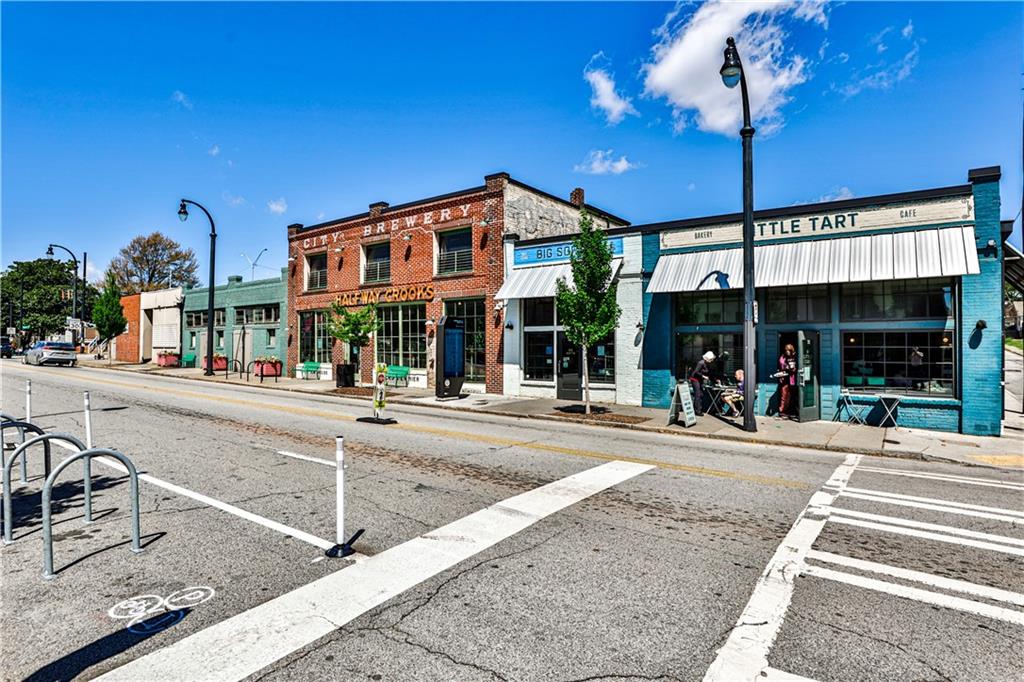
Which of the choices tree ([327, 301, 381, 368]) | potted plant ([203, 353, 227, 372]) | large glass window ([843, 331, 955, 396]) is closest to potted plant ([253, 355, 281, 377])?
potted plant ([203, 353, 227, 372])

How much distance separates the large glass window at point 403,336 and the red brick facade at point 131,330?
1103 inches

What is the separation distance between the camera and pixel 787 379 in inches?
567

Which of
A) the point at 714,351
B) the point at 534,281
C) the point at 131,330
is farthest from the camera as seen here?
the point at 131,330

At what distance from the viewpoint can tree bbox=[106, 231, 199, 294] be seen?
69.6 m

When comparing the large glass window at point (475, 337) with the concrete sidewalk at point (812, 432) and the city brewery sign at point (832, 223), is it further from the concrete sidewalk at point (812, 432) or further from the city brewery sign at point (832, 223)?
the city brewery sign at point (832, 223)

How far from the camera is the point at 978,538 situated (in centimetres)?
559

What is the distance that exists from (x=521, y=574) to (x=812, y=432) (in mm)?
10464

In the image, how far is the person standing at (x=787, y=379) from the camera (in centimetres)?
1432

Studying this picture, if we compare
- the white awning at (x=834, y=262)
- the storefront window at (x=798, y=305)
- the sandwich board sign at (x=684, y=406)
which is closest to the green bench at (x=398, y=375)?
the white awning at (x=834, y=262)

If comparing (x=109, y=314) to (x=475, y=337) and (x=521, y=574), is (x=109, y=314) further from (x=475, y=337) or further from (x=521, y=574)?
(x=521, y=574)

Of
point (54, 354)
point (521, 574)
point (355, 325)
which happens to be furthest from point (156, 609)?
point (54, 354)

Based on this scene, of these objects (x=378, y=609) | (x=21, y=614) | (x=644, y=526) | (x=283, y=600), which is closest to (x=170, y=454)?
(x=21, y=614)

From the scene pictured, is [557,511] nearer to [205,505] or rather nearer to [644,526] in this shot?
[644,526]

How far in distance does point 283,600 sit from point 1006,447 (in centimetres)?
1397
